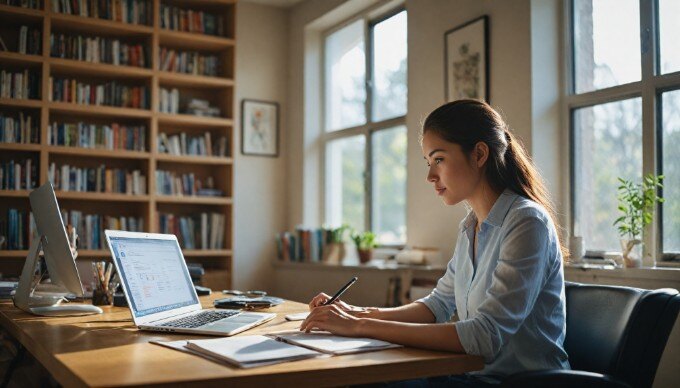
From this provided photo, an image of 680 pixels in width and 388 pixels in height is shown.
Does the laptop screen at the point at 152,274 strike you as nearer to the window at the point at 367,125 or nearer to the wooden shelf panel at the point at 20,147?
the window at the point at 367,125

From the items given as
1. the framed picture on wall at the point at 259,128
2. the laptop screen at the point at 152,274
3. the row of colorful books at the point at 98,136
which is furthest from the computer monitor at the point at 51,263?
the framed picture on wall at the point at 259,128

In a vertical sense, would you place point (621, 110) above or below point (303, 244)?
above

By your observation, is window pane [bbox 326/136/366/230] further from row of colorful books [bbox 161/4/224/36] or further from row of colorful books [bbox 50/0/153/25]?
row of colorful books [bbox 50/0/153/25]

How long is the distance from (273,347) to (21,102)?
3.85 m

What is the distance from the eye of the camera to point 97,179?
4914mm

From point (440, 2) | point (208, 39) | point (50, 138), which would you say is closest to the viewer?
point (440, 2)

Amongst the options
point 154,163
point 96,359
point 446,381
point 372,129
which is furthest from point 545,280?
point 154,163

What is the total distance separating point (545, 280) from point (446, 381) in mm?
341

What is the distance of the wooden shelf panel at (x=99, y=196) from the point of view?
4.68 metres

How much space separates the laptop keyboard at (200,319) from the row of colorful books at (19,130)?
3181mm

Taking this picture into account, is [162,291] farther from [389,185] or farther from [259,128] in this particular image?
[259,128]

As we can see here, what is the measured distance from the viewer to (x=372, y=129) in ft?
16.5

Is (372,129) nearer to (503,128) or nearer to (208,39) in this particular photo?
(208,39)

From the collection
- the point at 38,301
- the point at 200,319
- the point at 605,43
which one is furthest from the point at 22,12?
the point at 605,43
